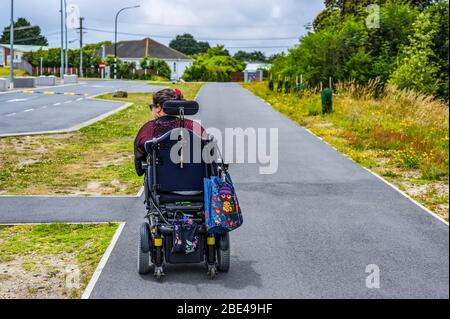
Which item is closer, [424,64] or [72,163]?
[72,163]

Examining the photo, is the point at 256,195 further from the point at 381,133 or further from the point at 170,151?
the point at 381,133

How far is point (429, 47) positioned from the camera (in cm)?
2689

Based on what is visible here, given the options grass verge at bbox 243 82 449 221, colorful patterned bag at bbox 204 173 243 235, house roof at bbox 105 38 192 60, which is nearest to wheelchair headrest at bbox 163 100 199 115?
colorful patterned bag at bbox 204 173 243 235

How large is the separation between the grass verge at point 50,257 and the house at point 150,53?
111m

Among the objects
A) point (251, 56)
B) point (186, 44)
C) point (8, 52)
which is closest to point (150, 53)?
point (8, 52)

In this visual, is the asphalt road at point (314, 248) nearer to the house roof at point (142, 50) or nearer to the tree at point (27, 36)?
the tree at point (27, 36)

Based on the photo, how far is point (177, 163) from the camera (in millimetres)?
6238

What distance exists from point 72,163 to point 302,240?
7.36 metres

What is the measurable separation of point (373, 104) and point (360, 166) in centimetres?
1193

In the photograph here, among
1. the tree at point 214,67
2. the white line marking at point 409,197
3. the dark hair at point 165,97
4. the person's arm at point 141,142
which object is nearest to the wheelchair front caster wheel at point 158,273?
the person's arm at point 141,142

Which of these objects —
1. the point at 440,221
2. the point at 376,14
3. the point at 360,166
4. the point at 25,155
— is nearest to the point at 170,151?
the point at 440,221

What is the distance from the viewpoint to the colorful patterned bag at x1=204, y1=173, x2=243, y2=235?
5785 millimetres

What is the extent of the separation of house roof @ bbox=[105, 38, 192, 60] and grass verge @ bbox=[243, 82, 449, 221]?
312 feet

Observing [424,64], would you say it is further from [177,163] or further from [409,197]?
[177,163]
